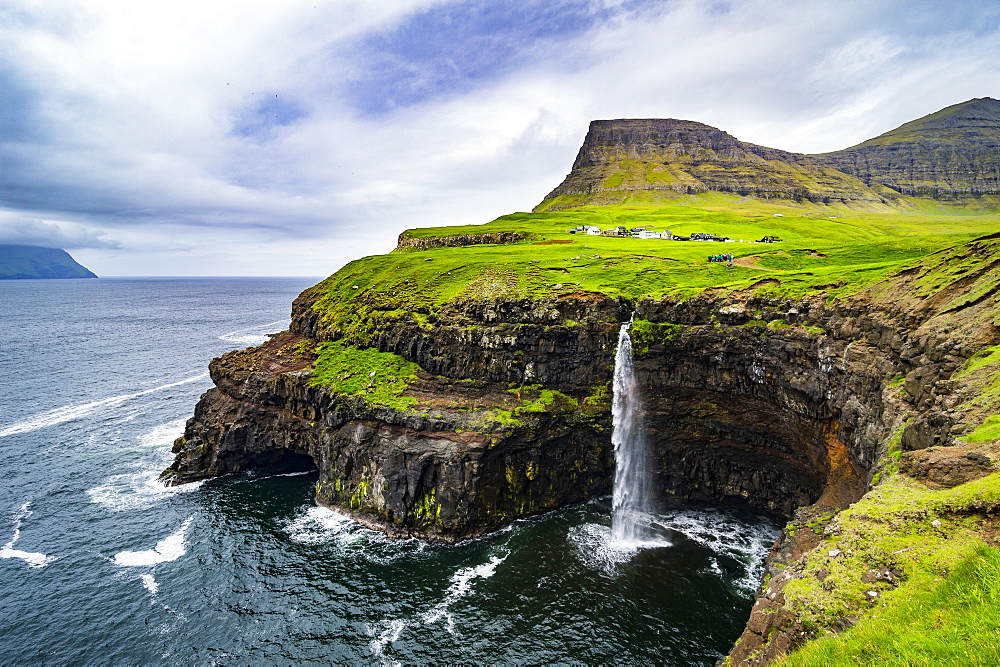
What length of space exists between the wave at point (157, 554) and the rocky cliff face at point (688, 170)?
6069 inches

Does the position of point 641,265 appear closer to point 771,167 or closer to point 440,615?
point 440,615

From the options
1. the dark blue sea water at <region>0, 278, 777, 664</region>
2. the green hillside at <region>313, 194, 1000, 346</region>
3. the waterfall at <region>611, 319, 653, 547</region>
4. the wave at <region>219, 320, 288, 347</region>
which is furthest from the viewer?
the wave at <region>219, 320, 288, 347</region>

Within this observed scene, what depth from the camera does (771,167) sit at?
571 feet

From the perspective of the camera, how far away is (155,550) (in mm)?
40000

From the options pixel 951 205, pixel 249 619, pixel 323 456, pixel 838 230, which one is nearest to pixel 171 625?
pixel 249 619

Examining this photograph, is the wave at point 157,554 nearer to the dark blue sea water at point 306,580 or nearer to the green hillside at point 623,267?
the dark blue sea water at point 306,580

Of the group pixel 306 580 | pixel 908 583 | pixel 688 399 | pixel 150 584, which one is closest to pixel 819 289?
pixel 688 399

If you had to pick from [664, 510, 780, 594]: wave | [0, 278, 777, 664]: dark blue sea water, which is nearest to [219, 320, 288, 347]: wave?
[0, 278, 777, 664]: dark blue sea water

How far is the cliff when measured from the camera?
1666cm

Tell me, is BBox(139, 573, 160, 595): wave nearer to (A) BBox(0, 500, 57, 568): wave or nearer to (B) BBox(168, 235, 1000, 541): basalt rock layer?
(A) BBox(0, 500, 57, 568): wave

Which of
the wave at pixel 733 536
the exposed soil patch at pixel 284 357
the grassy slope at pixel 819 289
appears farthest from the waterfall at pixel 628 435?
the exposed soil patch at pixel 284 357

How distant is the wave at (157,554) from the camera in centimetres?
3838

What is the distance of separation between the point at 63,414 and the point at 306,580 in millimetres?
60836

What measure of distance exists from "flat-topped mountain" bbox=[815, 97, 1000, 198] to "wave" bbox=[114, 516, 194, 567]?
22499 centimetres
